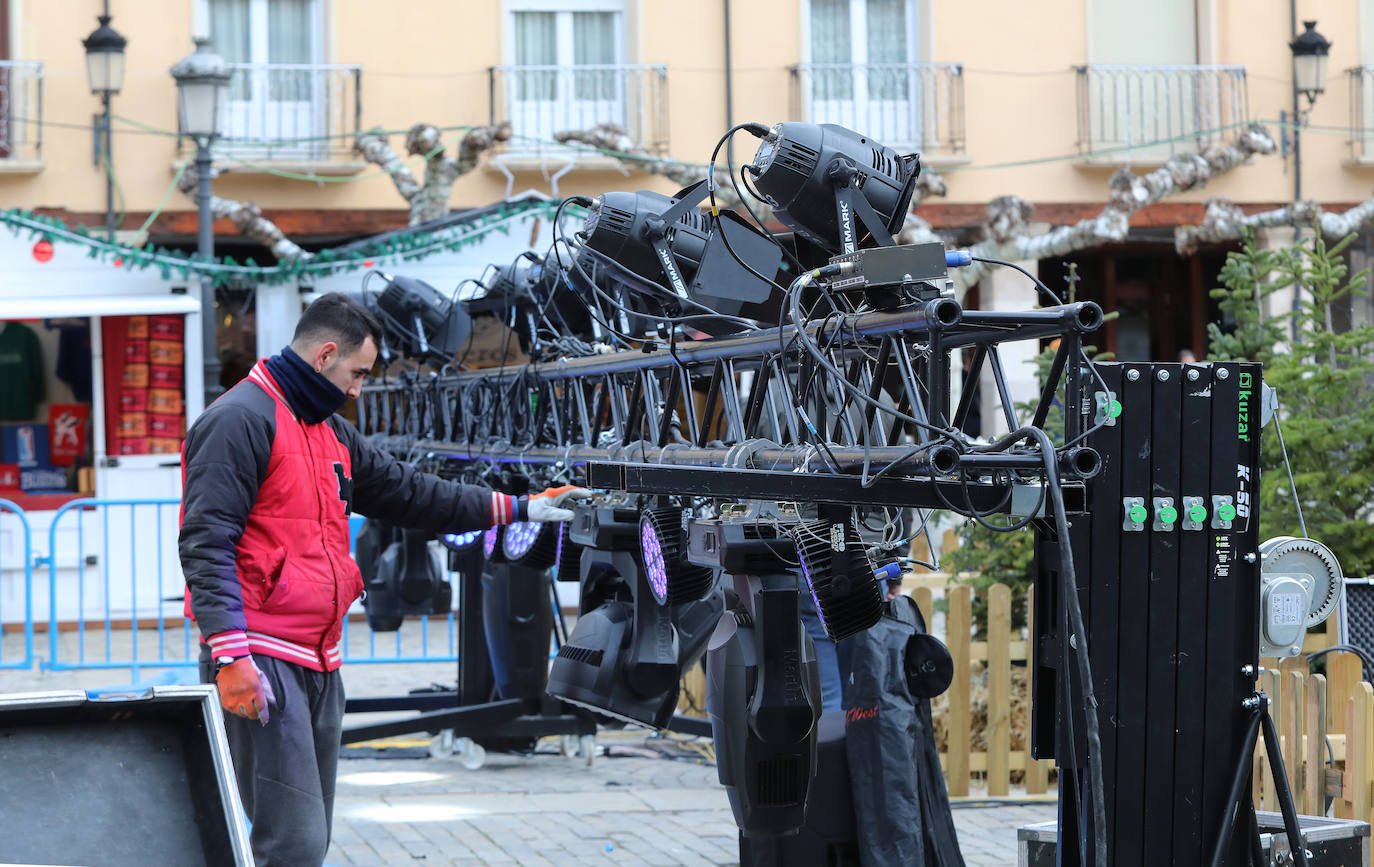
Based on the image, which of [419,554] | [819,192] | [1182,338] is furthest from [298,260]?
[1182,338]

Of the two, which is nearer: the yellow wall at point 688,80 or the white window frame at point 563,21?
the yellow wall at point 688,80

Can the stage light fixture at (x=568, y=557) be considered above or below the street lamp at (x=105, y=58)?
below

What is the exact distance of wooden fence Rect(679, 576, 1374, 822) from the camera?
5996 millimetres

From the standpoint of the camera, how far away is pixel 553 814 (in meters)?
7.93

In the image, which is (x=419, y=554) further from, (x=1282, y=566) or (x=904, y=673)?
(x=1282, y=566)

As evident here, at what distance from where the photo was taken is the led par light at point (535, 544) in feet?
21.0

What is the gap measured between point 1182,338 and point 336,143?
1026 centimetres

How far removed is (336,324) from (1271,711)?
11.8ft

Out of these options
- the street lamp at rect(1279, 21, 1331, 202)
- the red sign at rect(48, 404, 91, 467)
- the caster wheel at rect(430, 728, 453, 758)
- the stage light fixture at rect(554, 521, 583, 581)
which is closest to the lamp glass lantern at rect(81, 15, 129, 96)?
the red sign at rect(48, 404, 91, 467)

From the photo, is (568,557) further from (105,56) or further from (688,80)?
(688,80)

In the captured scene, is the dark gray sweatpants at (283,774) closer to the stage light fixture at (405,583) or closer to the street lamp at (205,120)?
the stage light fixture at (405,583)

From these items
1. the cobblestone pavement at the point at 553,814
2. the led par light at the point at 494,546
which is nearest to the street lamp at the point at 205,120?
the cobblestone pavement at the point at 553,814

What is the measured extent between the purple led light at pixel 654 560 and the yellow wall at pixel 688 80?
13.5 meters

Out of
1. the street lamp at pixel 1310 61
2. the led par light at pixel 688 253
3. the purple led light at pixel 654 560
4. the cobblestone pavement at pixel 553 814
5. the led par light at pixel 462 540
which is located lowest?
the cobblestone pavement at pixel 553 814
